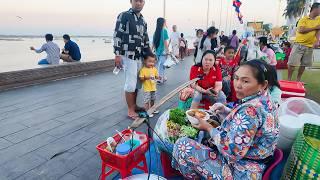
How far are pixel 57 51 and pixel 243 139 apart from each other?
23.2ft

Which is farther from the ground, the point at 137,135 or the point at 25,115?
the point at 137,135

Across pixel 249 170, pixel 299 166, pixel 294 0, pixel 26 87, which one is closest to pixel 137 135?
pixel 249 170

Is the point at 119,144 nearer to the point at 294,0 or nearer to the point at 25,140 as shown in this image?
the point at 25,140

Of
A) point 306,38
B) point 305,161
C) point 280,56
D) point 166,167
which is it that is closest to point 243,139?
point 305,161

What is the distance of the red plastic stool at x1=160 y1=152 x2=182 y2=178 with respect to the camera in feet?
7.73

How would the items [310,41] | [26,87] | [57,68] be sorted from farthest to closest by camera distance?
[57,68], [26,87], [310,41]

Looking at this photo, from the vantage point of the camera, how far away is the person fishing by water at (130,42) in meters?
3.58

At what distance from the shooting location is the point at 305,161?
1624 mm

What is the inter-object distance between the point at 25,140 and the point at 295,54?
5.90 m

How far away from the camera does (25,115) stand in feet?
12.8

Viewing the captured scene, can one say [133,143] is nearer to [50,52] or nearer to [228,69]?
[228,69]

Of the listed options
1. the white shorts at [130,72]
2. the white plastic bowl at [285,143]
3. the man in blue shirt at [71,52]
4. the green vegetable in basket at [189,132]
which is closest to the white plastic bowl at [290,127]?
the white plastic bowl at [285,143]

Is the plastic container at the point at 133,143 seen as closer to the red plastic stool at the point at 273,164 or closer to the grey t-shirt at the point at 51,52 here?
the red plastic stool at the point at 273,164

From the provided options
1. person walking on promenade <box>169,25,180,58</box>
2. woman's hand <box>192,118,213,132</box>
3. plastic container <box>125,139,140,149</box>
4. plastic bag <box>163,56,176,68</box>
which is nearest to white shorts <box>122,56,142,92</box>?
plastic container <box>125,139,140,149</box>
